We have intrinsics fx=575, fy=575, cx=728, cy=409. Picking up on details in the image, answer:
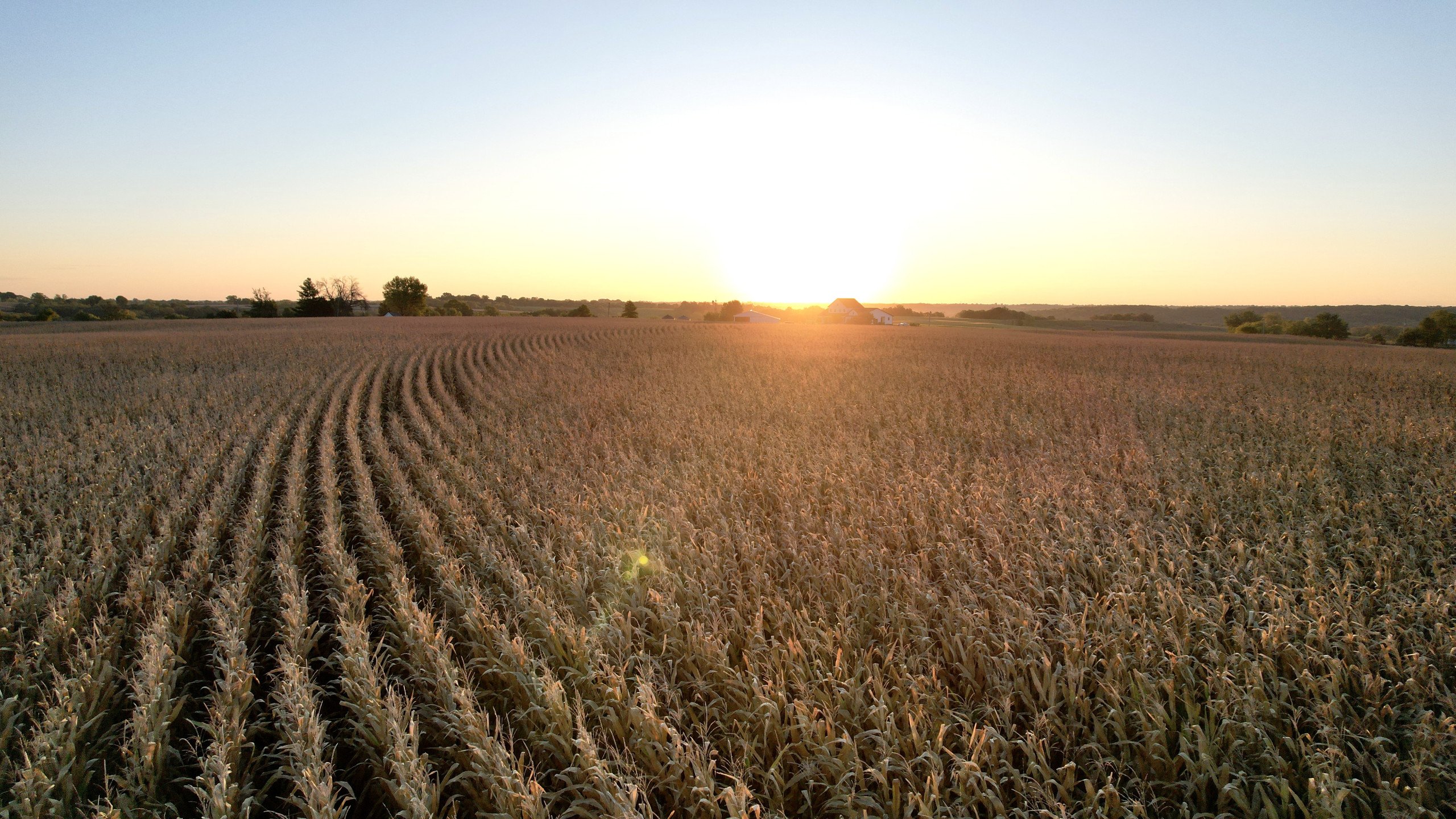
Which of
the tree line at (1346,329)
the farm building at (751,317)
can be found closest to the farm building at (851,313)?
the farm building at (751,317)

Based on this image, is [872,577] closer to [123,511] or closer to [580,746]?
[580,746]

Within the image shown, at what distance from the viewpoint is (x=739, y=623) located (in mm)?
3787

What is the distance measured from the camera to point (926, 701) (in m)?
3.09

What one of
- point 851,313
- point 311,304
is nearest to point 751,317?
point 851,313

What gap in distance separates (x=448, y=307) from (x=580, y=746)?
94240 mm

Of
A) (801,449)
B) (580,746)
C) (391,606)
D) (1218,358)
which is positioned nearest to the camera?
(580,746)

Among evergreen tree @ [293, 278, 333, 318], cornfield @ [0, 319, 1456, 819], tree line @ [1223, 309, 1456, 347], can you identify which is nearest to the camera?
cornfield @ [0, 319, 1456, 819]

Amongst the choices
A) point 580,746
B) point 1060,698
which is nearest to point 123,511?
point 580,746

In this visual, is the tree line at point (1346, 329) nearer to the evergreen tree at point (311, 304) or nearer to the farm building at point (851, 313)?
the farm building at point (851, 313)

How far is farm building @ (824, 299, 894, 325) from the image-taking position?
75.4 metres

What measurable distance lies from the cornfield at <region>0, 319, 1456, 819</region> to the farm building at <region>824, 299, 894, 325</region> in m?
67.6

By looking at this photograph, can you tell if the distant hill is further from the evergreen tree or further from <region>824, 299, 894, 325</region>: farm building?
the evergreen tree

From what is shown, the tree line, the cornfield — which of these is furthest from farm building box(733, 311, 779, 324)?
the cornfield

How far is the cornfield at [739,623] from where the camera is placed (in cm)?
271
